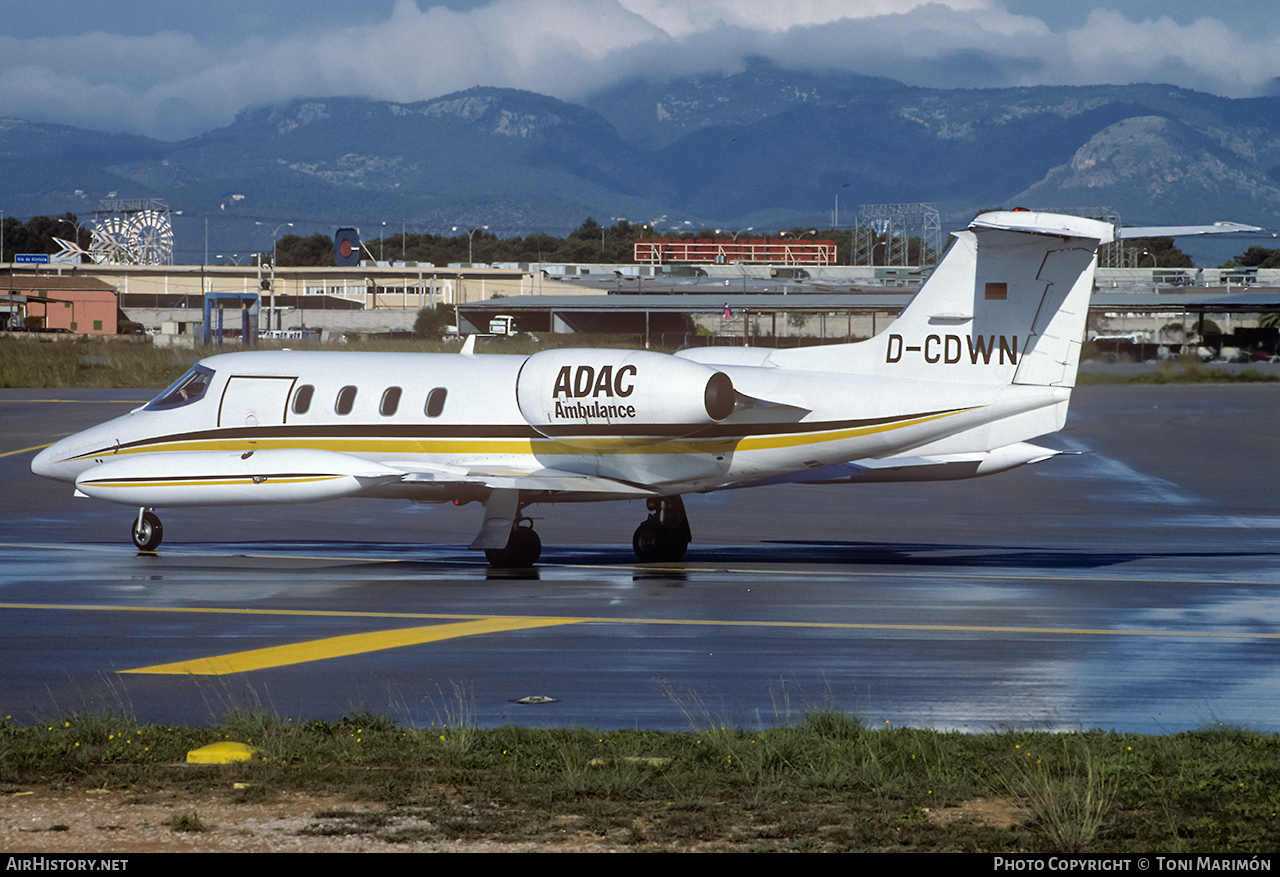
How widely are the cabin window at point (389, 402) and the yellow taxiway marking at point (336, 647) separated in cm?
575

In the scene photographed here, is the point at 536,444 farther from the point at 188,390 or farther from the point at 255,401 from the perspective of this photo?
the point at 188,390

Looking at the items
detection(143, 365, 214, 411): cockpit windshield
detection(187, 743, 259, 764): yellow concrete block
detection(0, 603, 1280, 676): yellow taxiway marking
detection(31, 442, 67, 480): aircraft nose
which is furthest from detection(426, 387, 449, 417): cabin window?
detection(187, 743, 259, 764): yellow concrete block

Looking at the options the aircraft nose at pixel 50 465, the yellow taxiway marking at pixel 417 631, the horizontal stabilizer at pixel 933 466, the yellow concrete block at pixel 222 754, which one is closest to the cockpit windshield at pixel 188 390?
the aircraft nose at pixel 50 465

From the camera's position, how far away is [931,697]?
11.4 m

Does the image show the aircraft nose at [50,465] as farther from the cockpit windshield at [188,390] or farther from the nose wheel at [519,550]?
the nose wheel at [519,550]

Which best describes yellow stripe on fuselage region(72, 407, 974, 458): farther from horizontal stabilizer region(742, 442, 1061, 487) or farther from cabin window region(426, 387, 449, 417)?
horizontal stabilizer region(742, 442, 1061, 487)

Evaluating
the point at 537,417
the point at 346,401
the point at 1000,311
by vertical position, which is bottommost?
the point at 537,417

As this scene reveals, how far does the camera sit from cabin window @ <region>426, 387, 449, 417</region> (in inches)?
786

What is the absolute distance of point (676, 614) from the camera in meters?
15.6

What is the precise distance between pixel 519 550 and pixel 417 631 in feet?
17.3

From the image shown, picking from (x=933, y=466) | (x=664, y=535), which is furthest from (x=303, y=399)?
(x=933, y=466)

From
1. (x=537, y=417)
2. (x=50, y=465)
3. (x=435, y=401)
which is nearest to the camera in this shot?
(x=537, y=417)

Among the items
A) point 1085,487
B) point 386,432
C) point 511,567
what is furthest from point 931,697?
point 1085,487
